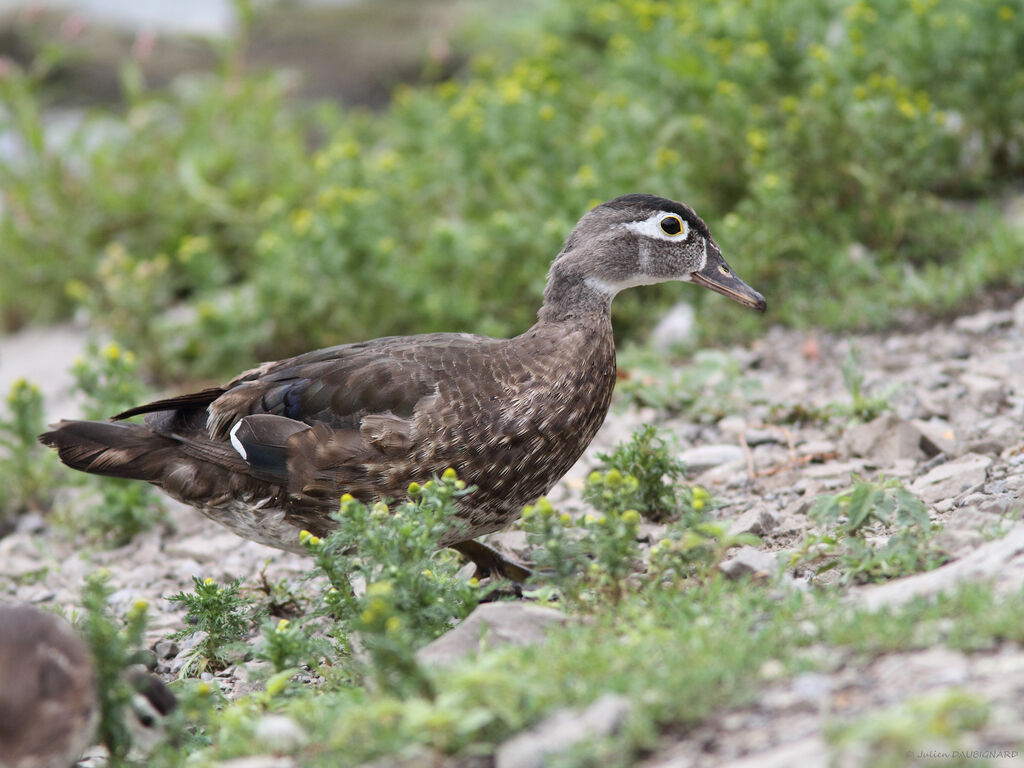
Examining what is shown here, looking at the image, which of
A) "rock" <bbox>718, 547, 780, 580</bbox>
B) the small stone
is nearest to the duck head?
"rock" <bbox>718, 547, 780, 580</bbox>

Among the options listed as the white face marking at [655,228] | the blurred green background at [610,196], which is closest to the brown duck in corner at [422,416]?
the white face marking at [655,228]

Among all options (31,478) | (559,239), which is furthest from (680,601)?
(31,478)

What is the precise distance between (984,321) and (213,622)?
3.88 m

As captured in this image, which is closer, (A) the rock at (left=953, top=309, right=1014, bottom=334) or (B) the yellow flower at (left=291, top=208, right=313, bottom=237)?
(A) the rock at (left=953, top=309, right=1014, bottom=334)

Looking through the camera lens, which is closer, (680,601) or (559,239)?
(680,601)

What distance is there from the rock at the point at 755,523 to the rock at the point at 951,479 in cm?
53

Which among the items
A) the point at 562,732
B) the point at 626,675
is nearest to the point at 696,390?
the point at 626,675

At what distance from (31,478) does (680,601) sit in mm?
3759

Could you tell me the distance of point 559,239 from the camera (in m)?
6.07

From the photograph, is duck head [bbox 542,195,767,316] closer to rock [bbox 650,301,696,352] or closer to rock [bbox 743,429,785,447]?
rock [bbox 743,429,785,447]

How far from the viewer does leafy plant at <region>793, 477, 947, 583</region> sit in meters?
3.37

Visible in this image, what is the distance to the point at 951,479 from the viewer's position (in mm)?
4191

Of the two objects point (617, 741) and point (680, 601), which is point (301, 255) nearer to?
point (680, 601)

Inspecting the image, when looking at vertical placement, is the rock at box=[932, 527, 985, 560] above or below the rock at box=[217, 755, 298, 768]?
above
